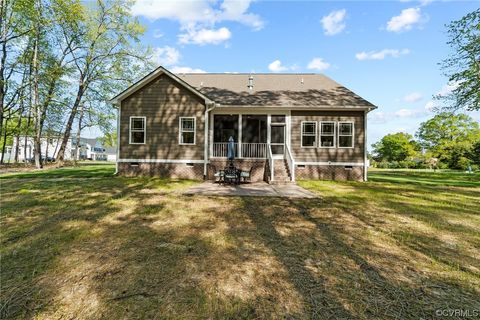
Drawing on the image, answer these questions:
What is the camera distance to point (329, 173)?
45.4 feet

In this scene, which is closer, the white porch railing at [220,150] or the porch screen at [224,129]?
the white porch railing at [220,150]

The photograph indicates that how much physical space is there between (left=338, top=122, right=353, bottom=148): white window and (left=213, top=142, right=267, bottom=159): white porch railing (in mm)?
4357

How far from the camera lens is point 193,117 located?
529 inches

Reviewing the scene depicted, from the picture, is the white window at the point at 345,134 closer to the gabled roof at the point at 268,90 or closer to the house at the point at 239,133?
the house at the point at 239,133

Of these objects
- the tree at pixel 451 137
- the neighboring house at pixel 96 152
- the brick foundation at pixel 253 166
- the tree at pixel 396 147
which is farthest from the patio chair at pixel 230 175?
the neighboring house at pixel 96 152

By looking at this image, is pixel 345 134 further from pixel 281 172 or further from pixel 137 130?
pixel 137 130

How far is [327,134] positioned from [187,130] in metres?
8.00

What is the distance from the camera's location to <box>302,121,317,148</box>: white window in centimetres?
1404

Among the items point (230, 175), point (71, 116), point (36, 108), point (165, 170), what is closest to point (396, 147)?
point (230, 175)

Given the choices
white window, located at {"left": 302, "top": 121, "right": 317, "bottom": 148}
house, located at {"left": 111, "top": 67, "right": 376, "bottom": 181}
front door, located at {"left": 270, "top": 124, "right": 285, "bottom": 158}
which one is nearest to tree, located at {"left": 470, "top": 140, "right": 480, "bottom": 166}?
house, located at {"left": 111, "top": 67, "right": 376, "bottom": 181}

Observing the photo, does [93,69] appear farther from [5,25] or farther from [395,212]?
[395,212]

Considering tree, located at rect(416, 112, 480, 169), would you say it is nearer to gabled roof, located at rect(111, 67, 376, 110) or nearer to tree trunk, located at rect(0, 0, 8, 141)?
gabled roof, located at rect(111, 67, 376, 110)

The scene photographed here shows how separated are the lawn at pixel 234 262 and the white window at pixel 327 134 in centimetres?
753

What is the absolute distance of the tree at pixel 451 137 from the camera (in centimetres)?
3200
